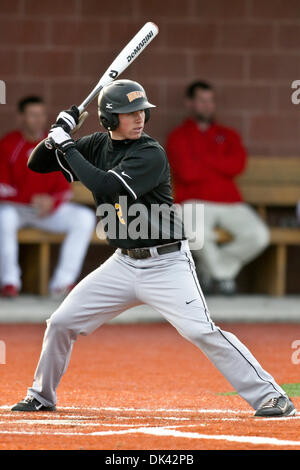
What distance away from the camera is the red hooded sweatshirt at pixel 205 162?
10109 millimetres

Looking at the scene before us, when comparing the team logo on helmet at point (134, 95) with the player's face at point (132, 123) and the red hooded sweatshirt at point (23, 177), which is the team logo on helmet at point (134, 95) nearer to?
the player's face at point (132, 123)

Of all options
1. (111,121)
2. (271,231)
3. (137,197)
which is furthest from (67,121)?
(271,231)

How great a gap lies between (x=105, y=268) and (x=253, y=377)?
890mm

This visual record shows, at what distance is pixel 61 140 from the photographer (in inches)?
206

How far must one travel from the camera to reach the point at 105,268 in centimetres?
538

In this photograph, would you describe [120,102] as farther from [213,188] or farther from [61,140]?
[213,188]

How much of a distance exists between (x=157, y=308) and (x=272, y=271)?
533cm

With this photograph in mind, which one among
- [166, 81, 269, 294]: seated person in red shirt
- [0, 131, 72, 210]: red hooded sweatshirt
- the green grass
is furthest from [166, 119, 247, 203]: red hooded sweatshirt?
the green grass

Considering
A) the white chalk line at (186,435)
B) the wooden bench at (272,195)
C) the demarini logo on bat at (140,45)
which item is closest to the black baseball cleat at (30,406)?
the white chalk line at (186,435)

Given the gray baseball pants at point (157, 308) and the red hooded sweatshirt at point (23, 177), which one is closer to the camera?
the gray baseball pants at point (157, 308)

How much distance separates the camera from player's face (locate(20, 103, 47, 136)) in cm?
977
